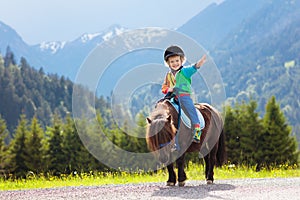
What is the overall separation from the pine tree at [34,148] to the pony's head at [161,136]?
3908 centimetres

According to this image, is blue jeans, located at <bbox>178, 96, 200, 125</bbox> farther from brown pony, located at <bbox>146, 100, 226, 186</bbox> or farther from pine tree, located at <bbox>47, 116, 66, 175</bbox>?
pine tree, located at <bbox>47, 116, 66, 175</bbox>

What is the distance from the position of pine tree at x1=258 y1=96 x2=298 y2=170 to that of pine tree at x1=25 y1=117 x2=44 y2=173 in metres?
21.7

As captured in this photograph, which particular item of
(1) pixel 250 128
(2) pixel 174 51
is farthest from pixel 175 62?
(1) pixel 250 128

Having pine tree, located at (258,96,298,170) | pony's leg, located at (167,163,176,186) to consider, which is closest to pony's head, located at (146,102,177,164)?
pony's leg, located at (167,163,176,186)

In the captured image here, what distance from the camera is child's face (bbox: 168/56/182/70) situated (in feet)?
31.6

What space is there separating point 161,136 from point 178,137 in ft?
1.85

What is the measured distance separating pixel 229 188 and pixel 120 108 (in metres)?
2.77

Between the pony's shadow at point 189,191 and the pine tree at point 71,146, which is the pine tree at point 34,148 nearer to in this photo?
the pine tree at point 71,146

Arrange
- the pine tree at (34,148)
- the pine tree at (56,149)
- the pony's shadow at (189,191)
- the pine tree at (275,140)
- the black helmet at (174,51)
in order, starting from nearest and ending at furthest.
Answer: the pony's shadow at (189,191) < the black helmet at (174,51) < the pine tree at (275,140) < the pine tree at (34,148) < the pine tree at (56,149)

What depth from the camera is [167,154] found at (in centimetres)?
888

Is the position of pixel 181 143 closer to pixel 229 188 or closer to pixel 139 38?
pixel 229 188

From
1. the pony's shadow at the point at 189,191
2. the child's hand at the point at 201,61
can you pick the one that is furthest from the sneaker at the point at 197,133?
the child's hand at the point at 201,61

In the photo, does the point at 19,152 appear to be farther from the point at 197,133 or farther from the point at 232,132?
the point at 197,133

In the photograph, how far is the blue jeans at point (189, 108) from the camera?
31.0ft
